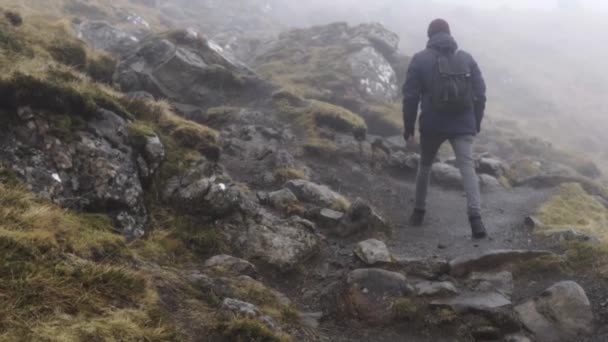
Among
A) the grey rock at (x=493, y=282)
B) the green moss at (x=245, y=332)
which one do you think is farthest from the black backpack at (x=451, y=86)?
the green moss at (x=245, y=332)

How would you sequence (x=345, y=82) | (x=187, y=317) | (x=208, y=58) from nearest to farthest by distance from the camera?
(x=187, y=317), (x=208, y=58), (x=345, y=82)

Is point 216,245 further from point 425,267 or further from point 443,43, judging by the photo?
point 443,43

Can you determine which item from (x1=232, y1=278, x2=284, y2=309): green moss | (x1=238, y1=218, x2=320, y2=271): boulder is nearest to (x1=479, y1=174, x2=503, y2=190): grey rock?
(x1=238, y1=218, x2=320, y2=271): boulder

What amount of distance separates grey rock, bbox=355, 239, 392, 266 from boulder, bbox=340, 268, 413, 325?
63 cm

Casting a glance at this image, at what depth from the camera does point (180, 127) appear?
9.56 metres

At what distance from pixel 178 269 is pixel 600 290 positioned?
5.73 m

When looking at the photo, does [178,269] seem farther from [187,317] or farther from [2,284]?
[2,284]

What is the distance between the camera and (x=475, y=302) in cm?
628

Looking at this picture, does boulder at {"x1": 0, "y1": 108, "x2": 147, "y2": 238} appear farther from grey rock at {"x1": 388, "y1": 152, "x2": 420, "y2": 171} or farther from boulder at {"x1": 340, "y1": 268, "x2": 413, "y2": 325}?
grey rock at {"x1": 388, "y1": 152, "x2": 420, "y2": 171}

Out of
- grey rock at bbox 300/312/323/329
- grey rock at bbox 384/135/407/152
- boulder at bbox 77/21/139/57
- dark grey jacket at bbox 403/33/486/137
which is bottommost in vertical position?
grey rock at bbox 384/135/407/152

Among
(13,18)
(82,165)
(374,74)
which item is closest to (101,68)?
(13,18)

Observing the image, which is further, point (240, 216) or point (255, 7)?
point (255, 7)

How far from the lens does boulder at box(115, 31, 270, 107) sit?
56.5 feet

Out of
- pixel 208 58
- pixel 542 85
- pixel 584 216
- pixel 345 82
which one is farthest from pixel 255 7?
pixel 584 216
